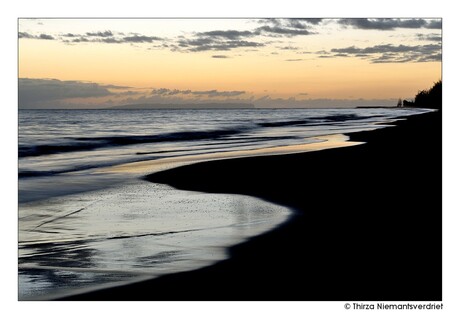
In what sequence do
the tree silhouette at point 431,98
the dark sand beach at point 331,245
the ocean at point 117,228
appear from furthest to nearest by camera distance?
the tree silhouette at point 431,98, the ocean at point 117,228, the dark sand beach at point 331,245

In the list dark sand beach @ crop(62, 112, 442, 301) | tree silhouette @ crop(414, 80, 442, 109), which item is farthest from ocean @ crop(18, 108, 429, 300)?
tree silhouette @ crop(414, 80, 442, 109)

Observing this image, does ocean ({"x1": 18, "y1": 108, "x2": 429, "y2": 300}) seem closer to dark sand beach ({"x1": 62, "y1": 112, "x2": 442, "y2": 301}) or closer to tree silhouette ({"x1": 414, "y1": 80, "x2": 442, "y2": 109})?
dark sand beach ({"x1": 62, "y1": 112, "x2": 442, "y2": 301})

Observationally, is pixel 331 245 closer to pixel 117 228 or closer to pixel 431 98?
pixel 117 228

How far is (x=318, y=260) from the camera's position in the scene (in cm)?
800

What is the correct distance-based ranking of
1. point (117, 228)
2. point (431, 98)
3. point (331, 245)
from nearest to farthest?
point (331, 245)
point (117, 228)
point (431, 98)

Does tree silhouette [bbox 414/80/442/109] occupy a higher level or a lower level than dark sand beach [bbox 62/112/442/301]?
higher

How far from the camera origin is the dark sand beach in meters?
7.09

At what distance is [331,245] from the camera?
28.4 ft

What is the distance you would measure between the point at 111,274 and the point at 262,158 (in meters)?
12.8

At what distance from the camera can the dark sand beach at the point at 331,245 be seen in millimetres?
7086

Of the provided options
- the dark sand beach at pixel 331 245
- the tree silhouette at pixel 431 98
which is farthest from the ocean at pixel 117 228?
the tree silhouette at pixel 431 98

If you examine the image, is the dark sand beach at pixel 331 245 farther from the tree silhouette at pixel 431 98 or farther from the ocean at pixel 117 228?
the tree silhouette at pixel 431 98

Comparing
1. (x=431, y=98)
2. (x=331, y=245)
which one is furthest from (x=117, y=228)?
(x=431, y=98)

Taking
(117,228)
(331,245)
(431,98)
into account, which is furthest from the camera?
(431,98)
